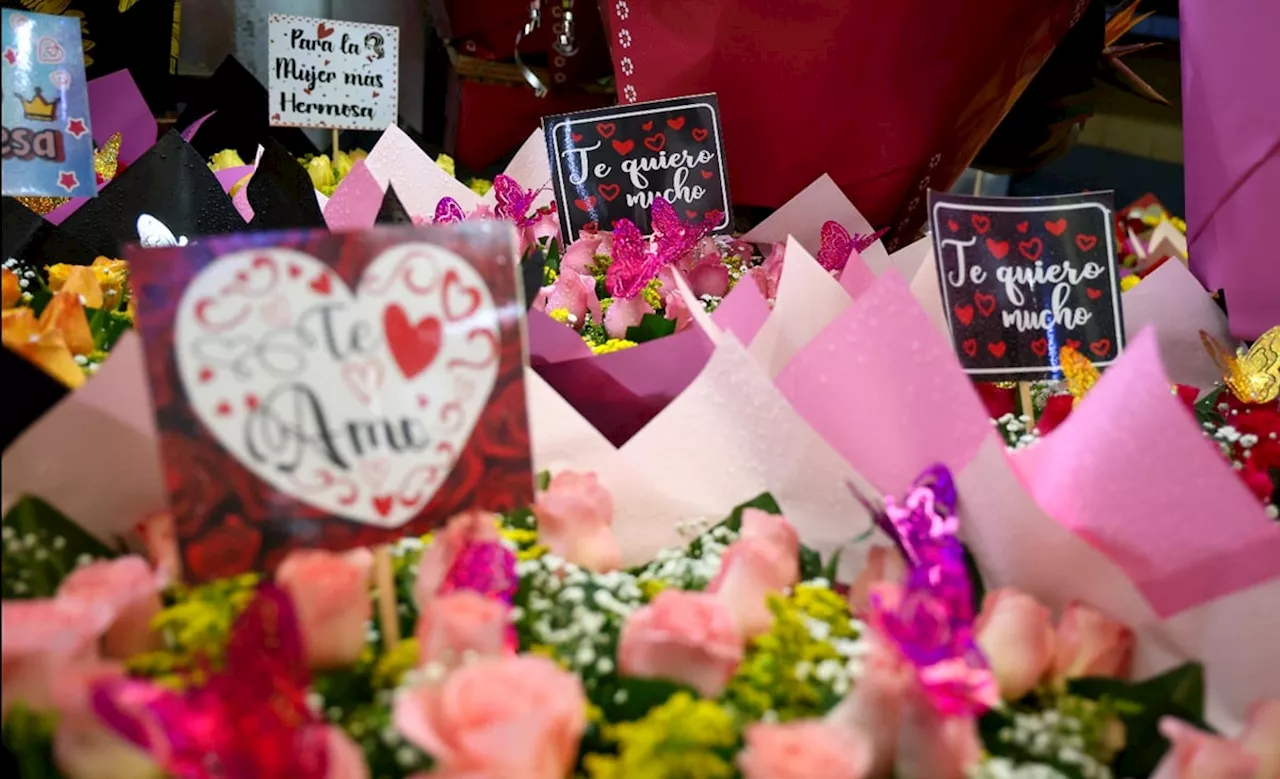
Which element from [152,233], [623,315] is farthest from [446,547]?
[152,233]

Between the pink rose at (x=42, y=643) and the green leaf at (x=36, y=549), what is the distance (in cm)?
8

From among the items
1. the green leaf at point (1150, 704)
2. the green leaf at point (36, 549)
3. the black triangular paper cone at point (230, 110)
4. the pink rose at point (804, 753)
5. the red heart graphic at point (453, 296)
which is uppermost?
the black triangular paper cone at point (230, 110)

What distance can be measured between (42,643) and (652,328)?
3.18 feet

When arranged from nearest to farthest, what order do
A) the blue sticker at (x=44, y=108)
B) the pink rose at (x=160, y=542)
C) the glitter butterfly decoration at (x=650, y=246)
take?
the pink rose at (x=160, y=542), the blue sticker at (x=44, y=108), the glitter butterfly decoration at (x=650, y=246)

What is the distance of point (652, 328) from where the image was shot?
4.99 ft

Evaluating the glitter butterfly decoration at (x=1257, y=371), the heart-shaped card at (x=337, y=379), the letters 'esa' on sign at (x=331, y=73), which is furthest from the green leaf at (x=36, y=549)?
the letters 'esa' on sign at (x=331, y=73)

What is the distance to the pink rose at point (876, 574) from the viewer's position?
0.88 m

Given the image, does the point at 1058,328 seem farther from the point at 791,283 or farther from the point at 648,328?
the point at 648,328

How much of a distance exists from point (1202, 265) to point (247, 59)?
251cm

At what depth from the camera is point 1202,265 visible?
178 cm

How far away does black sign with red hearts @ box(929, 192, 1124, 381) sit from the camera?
47.1 inches

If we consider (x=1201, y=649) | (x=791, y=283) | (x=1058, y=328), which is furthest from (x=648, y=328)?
(x=1201, y=649)

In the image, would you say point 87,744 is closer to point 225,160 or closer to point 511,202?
point 511,202

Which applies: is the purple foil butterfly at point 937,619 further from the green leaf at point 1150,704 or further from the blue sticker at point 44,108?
the blue sticker at point 44,108
